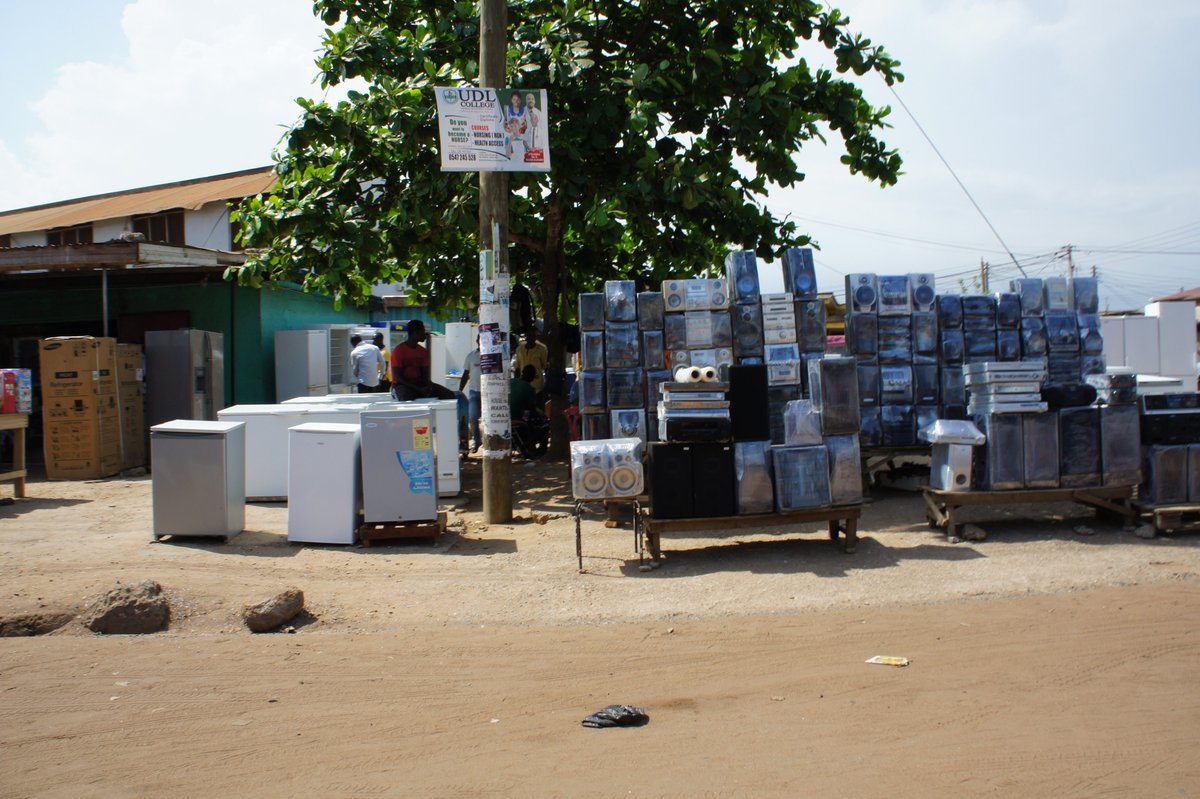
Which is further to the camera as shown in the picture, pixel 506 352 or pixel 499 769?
pixel 506 352

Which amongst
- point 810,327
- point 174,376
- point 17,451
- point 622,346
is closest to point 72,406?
point 174,376

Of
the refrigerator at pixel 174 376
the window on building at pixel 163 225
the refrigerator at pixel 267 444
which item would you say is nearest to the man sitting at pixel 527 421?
the refrigerator at pixel 267 444

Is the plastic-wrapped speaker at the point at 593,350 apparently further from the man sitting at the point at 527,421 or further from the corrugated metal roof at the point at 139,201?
the corrugated metal roof at the point at 139,201

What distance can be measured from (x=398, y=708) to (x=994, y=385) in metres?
6.91

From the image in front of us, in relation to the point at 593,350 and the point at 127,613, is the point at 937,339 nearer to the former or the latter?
the point at 593,350

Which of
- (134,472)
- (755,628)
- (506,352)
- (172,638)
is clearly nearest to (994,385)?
(755,628)

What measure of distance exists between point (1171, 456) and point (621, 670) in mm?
6648

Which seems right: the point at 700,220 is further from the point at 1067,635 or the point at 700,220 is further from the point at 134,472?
the point at 134,472

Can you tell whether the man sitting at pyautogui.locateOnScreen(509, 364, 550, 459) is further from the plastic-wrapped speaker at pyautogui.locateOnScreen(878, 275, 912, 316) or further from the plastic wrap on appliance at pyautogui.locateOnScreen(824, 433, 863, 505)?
the plastic wrap on appliance at pyautogui.locateOnScreen(824, 433, 863, 505)

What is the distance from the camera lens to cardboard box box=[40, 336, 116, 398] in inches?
561

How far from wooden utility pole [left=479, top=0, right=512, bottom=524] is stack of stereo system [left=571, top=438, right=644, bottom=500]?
2.14m

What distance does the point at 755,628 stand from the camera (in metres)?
6.92

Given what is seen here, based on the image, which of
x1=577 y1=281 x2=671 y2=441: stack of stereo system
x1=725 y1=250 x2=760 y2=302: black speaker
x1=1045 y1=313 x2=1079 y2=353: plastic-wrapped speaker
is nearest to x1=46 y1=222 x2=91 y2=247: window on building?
x1=577 y1=281 x2=671 y2=441: stack of stereo system

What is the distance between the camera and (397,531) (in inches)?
379
